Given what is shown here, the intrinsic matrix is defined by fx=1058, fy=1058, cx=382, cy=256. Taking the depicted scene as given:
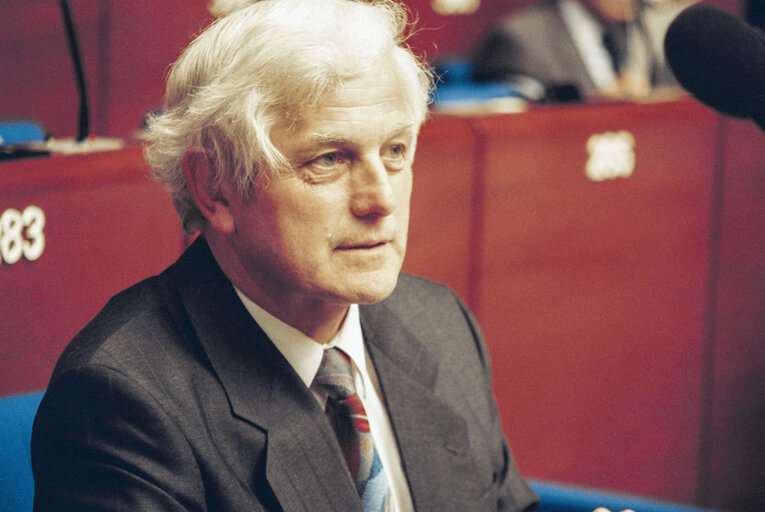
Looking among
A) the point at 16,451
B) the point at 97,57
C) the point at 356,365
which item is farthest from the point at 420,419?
the point at 97,57

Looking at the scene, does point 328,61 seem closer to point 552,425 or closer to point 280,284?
point 280,284

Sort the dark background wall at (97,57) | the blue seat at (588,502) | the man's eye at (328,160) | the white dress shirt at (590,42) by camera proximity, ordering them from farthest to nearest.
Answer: the white dress shirt at (590,42) < the dark background wall at (97,57) < the blue seat at (588,502) < the man's eye at (328,160)

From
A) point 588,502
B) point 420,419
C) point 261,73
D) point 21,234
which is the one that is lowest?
point 588,502

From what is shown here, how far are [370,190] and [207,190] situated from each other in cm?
20

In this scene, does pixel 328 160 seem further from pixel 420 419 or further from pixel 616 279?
pixel 616 279

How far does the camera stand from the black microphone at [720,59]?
96cm

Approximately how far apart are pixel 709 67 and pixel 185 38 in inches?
95.9

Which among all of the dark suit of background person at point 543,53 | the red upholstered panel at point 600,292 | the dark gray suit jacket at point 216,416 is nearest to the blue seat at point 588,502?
the dark gray suit jacket at point 216,416

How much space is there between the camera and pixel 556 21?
12.4ft

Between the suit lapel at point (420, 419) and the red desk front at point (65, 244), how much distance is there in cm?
44

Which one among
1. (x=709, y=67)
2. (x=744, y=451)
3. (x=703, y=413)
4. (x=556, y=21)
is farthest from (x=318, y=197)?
(x=556, y=21)

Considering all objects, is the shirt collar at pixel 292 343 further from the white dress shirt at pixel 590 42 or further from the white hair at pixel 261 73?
the white dress shirt at pixel 590 42

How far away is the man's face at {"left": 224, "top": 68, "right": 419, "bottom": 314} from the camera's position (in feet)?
3.86

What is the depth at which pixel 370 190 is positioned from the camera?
1.20 m
